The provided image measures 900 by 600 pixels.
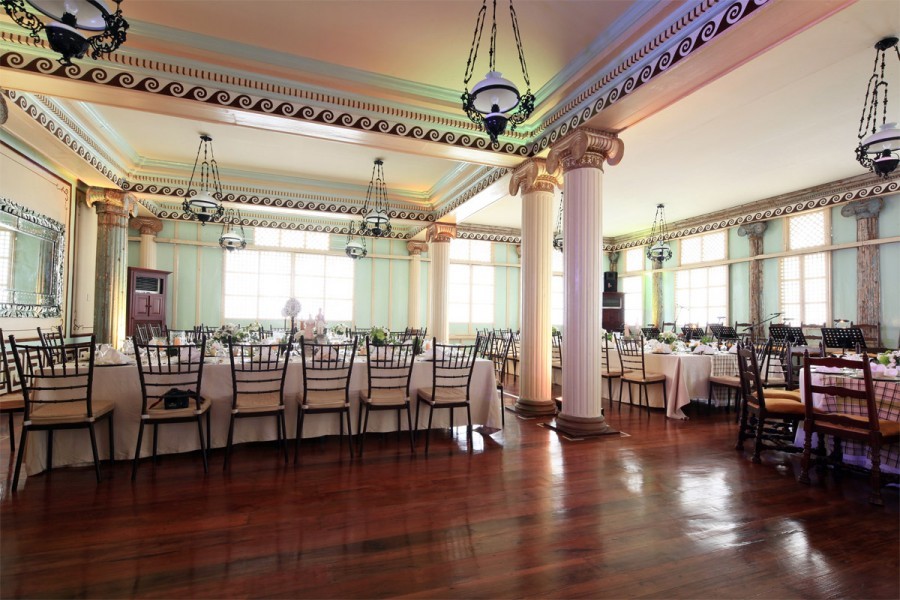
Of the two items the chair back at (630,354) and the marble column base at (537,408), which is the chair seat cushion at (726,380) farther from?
the marble column base at (537,408)

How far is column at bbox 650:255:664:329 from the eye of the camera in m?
13.1

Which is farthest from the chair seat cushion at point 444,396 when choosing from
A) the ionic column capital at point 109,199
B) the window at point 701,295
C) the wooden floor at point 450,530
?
the window at point 701,295

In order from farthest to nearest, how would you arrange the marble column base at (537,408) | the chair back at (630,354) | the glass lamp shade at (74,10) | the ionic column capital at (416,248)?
the ionic column capital at (416,248), the chair back at (630,354), the marble column base at (537,408), the glass lamp shade at (74,10)

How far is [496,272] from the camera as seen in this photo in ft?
45.1

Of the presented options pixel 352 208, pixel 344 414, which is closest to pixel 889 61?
pixel 344 414

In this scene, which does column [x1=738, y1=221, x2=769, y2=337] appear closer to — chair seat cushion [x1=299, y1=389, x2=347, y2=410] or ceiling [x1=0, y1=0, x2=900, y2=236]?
ceiling [x1=0, y1=0, x2=900, y2=236]

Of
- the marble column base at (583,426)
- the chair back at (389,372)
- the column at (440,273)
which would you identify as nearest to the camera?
the chair back at (389,372)

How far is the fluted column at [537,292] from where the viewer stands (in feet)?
19.3

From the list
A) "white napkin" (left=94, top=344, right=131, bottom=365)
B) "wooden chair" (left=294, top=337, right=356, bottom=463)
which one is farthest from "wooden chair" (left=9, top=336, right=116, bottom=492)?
"wooden chair" (left=294, top=337, right=356, bottom=463)

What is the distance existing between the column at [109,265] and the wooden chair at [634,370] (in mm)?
8109

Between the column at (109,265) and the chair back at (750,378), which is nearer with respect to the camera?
the chair back at (750,378)

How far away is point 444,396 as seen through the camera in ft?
14.8

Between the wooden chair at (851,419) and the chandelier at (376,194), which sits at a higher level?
the chandelier at (376,194)

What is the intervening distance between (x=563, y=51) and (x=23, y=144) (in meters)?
6.95
